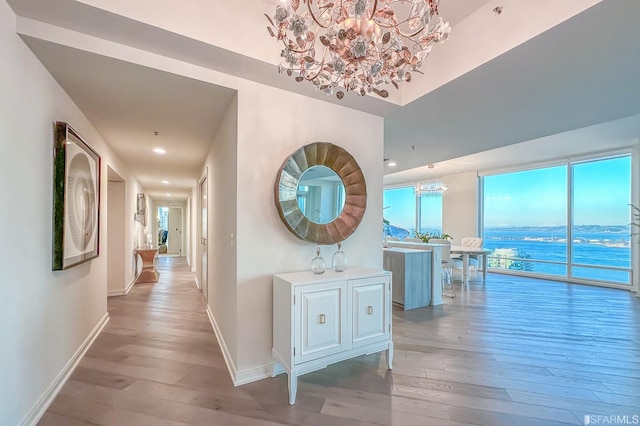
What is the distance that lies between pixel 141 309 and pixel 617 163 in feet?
29.9

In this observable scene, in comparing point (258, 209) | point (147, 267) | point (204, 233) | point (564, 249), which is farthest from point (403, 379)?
point (564, 249)

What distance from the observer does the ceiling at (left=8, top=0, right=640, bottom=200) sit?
1.68 meters

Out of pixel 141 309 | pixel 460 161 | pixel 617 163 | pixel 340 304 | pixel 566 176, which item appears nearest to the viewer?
pixel 340 304

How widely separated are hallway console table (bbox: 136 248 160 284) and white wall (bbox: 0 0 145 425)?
3.94 m

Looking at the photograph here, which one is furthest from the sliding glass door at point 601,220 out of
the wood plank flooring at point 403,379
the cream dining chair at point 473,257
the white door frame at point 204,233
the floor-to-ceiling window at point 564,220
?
the white door frame at point 204,233

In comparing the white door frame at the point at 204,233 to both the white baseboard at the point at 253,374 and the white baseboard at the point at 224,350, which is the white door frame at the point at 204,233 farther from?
the white baseboard at the point at 253,374

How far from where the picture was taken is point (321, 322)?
2.15 meters

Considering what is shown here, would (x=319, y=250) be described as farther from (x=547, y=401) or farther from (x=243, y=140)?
(x=547, y=401)

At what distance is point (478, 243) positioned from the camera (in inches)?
273

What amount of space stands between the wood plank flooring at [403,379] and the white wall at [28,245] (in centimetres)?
32

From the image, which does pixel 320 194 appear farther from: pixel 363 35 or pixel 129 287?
pixel 129 287

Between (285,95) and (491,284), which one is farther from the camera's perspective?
(491,284)

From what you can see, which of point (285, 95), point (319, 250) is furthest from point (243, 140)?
point (319, 250)

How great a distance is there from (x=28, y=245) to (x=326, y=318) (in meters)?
2.04
